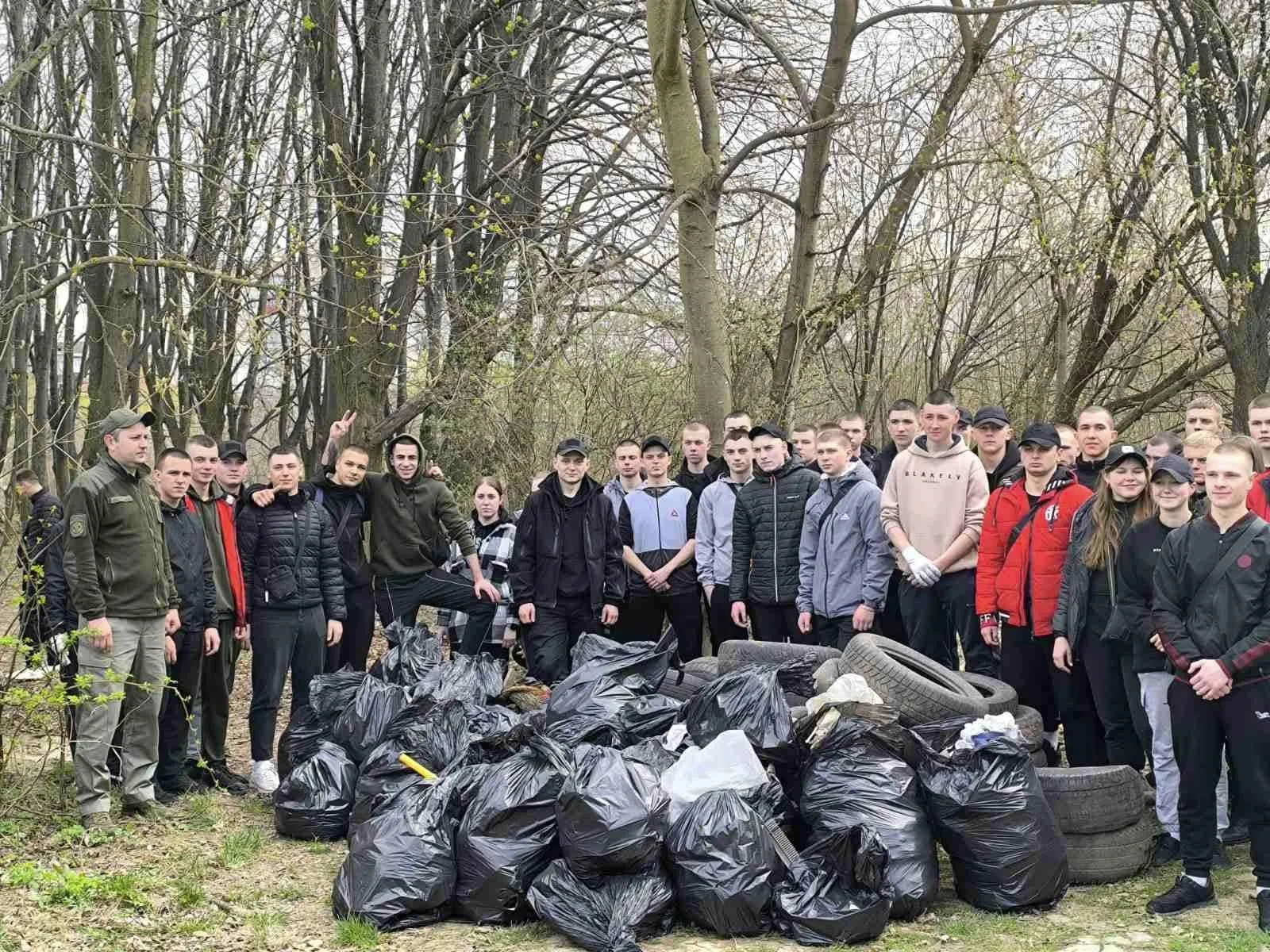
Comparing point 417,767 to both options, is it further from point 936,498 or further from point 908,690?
point 936,498

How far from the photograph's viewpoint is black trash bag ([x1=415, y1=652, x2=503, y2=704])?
22.1ft

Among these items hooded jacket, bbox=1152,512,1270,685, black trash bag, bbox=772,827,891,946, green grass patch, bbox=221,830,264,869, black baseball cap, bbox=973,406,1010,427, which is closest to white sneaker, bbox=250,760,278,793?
green grass patch, bbox=221,830,264,869

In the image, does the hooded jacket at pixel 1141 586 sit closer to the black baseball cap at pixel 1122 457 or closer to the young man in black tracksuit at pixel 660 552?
the black baseball cap at pixel 1122 457

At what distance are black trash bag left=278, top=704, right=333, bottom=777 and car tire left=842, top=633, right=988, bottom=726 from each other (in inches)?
114

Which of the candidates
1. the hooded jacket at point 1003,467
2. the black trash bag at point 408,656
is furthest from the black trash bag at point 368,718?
the hooded jacket at point 1003,467

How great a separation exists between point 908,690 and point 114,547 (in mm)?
3970

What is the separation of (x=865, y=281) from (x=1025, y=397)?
2787 millimetres

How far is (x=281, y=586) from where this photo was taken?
23.2 feet

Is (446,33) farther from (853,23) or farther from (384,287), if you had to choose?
(853,23)

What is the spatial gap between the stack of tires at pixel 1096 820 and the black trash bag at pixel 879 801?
672 mm

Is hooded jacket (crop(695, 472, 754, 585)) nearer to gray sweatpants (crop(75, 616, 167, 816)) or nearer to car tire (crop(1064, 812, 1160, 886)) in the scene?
car tire (crop(1064, 812, 1160, 886))

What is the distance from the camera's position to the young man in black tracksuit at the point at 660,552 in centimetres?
831

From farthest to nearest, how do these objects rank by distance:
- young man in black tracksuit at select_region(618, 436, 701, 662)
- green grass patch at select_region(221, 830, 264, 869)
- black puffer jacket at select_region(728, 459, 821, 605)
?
young man in black tracksuit at select_region(618, 436, 701, 662), black puffer jacket at select_region(728, 459, 821, 605), green grass patch at select_region(221, 830, 264, 869)

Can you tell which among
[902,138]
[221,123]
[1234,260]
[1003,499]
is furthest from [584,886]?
[221,123]
